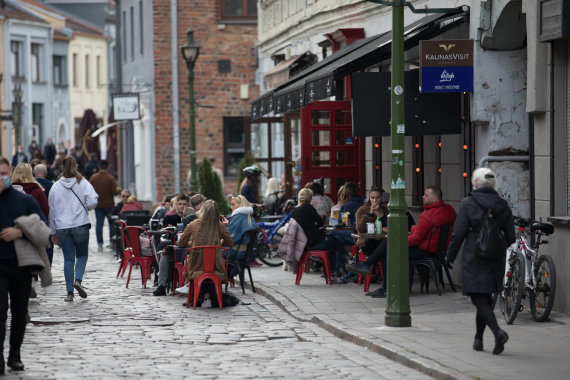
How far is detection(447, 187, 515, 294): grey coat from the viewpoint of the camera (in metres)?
11.2

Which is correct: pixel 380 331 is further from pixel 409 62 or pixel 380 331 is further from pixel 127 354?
pixel 409 62

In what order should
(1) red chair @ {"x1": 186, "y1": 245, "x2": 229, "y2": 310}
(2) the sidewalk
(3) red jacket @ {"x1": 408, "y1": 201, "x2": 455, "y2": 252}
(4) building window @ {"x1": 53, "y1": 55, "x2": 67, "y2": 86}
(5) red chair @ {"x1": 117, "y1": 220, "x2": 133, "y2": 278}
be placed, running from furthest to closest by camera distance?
(4) building window @ {"x1": 53, "y1": 55, "x2": 67, "y2": 86}, (5) red chair @ {"x1": 117, "y1": 220, "x2": 133, "y2": 278}, (3) red jacket @ {"x1": 408, "y1": 201, "x2": 455, "y2": 252}, (1) red chair @ {"x1": 186, "y1": 245, "x2": 229, "y2": 310}, (2) the sidewalk

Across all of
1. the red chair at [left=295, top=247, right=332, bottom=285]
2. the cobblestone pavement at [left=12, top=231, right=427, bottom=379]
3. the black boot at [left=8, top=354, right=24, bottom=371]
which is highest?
the red chair at [left=295, top=247, right=332, bottom=285]

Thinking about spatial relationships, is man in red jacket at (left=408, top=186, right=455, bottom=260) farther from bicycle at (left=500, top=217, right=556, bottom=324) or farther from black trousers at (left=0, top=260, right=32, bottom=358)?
black trousers at (left=0, top=260, right=32, bottom=358)

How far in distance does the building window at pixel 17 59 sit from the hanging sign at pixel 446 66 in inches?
2179

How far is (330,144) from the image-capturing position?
22.0 m

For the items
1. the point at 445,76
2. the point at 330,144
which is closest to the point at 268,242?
the point at 330,144

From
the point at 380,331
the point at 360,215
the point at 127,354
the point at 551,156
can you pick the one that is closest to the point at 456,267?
the point at 360,215

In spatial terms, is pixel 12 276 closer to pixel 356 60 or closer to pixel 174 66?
pixel 356 60

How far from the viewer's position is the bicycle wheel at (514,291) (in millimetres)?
12930

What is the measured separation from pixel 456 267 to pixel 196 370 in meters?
6.97

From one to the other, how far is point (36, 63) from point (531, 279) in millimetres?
60743

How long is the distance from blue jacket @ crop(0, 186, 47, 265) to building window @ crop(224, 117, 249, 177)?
30.2 m

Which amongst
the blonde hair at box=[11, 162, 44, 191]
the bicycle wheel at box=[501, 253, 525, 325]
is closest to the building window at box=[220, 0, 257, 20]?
the blonde hair at box=[11, 162, 44, 191]
